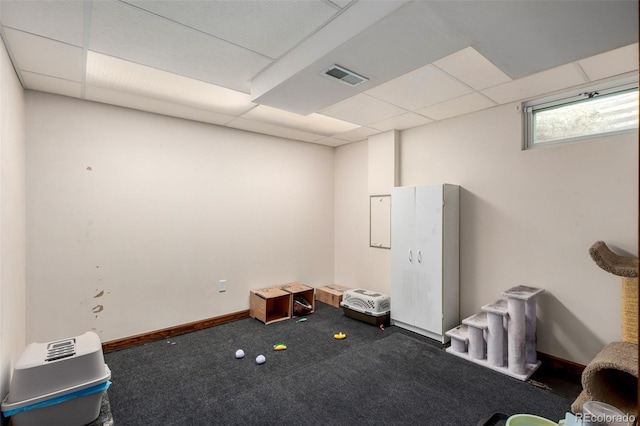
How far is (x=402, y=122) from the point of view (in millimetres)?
3807

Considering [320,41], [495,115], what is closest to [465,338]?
[495,115]

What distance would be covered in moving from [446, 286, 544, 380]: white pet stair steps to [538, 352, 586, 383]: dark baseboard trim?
0.10 meters

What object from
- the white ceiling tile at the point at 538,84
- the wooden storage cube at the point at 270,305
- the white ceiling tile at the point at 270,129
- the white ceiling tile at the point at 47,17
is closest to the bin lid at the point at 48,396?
the wooden storage cube at the point at 270,305

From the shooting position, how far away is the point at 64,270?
2.92 m

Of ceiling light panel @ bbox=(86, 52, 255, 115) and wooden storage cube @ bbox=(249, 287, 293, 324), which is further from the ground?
ceiling light panel @ bbox=(86, 52, 255, 115)

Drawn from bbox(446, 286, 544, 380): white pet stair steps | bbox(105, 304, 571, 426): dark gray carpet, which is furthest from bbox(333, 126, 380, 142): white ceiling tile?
bbox(105, 304, 571, 426): dark gray carpet

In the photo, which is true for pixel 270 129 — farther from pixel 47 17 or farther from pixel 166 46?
pixel 47 17

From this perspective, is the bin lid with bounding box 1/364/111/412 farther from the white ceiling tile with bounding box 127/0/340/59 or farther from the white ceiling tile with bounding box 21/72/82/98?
the white ceiling tile with bounding box 21/72/82/98

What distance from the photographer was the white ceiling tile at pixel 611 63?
2.13m

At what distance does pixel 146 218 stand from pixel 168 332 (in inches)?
52.3

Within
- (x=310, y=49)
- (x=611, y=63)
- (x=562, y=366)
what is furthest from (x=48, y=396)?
(x=611, y=63)

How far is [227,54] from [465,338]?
3.28 meters

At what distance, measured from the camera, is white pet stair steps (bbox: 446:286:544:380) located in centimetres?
262

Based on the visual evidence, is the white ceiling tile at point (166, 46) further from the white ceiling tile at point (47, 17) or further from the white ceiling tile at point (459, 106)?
the white ceiling tile at point (459, 106)
